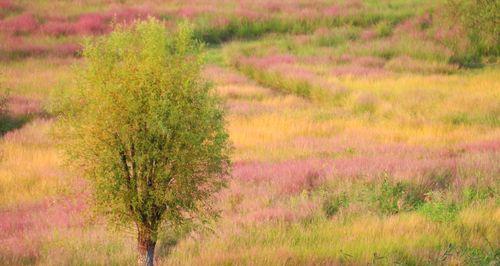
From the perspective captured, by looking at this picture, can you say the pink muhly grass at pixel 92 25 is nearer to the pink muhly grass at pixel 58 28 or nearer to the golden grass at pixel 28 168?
the pink muhly grass at pixel 58 28

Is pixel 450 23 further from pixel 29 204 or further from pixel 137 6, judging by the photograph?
pixel 29 204

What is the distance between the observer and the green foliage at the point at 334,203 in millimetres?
10172

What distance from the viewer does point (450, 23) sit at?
97.3ft

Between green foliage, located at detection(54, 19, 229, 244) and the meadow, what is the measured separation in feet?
1.15

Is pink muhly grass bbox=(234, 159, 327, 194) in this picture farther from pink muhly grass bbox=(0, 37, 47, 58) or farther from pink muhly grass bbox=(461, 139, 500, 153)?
pink muhly grass bbox=(0, 37, 47, 58)

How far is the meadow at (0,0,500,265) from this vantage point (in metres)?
8.39

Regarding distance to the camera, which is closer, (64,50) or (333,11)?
(64,50)

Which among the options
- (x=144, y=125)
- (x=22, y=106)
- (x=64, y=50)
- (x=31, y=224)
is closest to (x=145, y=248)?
(x=144, y=125)

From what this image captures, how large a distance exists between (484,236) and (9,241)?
5847 millimetres

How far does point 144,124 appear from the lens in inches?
254

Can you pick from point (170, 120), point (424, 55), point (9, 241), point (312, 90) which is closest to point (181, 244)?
point (9, 241)

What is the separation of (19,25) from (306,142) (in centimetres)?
2050

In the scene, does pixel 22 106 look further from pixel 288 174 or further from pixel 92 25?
pixel 92 25

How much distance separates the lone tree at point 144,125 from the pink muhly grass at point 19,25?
26.5 meters
